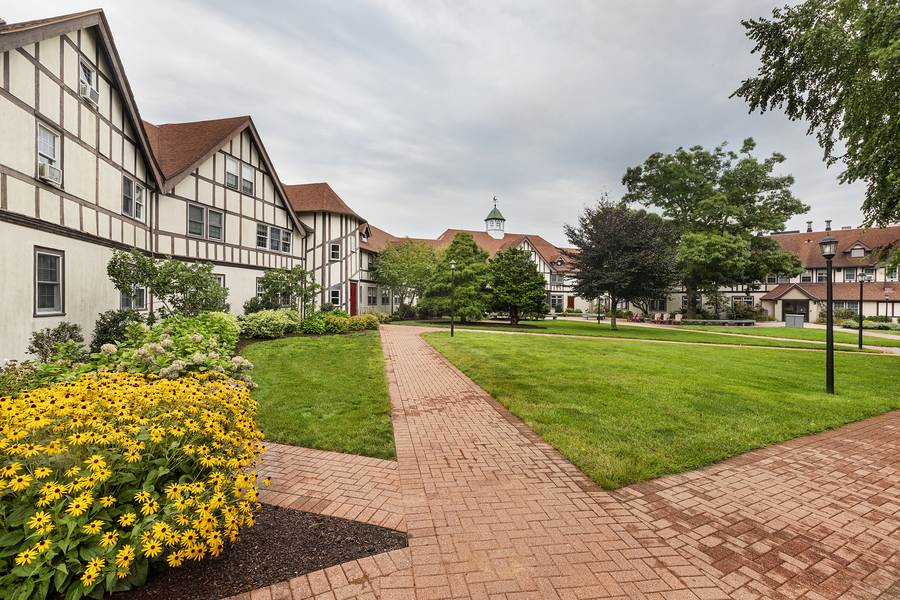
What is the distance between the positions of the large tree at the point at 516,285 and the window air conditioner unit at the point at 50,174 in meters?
21.9

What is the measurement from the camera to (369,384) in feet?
27.0

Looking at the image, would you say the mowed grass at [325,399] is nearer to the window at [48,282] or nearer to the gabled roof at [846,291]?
the window at [48,282]

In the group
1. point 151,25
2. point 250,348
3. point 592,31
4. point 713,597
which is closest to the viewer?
point 713,597

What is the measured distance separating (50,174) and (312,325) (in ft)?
34.5

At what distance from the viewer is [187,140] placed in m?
16.7

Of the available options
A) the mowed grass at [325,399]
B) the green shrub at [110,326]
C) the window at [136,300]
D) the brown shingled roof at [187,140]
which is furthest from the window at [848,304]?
the window at [136,300]

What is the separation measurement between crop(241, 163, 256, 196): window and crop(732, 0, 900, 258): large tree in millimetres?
18907

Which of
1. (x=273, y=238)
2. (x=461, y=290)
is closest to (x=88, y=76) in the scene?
(x=273, y=238)

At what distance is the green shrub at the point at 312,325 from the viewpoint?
18.0m

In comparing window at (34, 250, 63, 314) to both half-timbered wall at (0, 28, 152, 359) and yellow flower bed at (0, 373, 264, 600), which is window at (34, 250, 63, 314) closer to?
half-timbered wall at (0, 28, 152, 359)

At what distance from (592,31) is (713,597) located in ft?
42.8

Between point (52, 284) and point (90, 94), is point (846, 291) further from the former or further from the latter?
point (52, 284)

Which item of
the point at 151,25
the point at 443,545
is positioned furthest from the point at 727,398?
the point at 151,25

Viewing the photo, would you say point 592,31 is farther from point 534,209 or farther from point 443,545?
point 534,209
